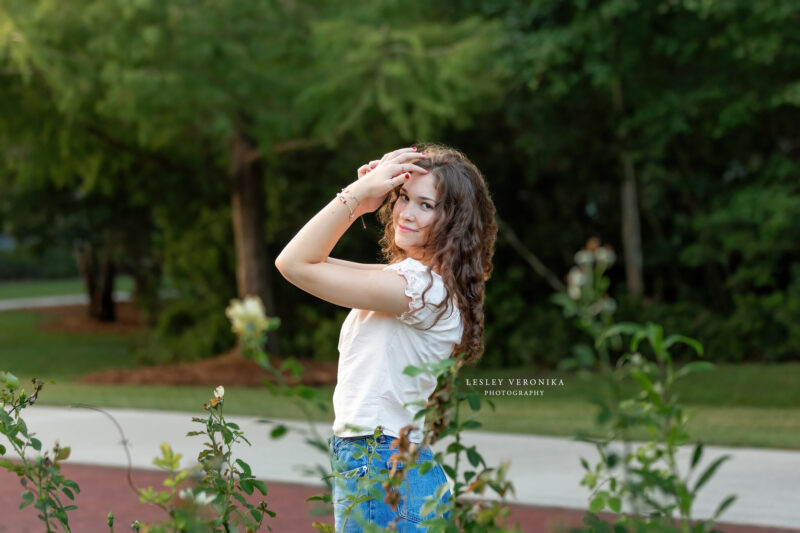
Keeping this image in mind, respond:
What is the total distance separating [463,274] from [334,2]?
41.7ft

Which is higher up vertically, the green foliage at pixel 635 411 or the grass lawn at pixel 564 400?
the green foliage at pixel 635 411

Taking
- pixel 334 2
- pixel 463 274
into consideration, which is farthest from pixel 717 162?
pixel 463 274

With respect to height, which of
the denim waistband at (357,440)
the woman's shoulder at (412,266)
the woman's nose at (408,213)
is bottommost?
the denim waistband at (357,440)

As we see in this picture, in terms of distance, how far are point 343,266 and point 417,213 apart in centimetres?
25

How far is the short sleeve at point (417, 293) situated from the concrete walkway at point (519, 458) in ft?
9.43

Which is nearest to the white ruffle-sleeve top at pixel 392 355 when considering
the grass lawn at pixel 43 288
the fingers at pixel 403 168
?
the fingers at pixel 403 168

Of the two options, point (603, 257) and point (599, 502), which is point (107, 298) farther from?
point (603, 257)

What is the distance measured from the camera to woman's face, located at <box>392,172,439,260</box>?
2.88 m

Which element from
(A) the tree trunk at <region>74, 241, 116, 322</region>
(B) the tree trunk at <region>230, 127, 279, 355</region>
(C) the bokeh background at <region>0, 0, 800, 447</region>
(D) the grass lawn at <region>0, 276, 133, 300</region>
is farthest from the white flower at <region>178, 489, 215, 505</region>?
(D) the grass lawn at <region>0, 276, 133, 300</region>

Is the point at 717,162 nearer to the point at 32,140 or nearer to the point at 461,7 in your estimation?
the point at 461,7

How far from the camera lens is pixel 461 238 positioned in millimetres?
2875

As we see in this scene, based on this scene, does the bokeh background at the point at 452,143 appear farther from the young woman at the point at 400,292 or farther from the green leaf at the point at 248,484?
the green leaf at the point at 248,484

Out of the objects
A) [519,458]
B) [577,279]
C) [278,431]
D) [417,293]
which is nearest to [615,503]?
[577,279]

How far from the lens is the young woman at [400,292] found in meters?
2.72
